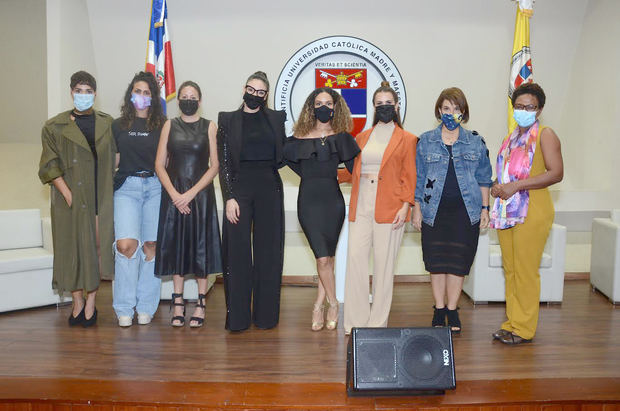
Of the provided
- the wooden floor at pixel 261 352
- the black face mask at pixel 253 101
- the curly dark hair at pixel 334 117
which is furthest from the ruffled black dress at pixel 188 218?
the curly dark hair at pixel 334 117

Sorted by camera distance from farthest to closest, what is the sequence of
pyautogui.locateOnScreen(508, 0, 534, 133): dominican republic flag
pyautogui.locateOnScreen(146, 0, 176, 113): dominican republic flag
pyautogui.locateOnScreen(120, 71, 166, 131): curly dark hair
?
pyautogui.locateOnScreen(508, 0, 534, 133): dominican republic flag < pyautogui.locateOnScreen(146, 0, 176, 113): dominican republic flag < pyautogui.locateOnScreen(120, 71, 166, 131): curly dark hair

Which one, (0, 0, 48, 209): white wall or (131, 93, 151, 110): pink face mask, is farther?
(0, 0, 48, 209): white wall

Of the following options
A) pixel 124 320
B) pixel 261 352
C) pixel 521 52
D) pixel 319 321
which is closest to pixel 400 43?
pixel 521 52

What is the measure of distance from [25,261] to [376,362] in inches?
122

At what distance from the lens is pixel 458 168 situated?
12.7 ft

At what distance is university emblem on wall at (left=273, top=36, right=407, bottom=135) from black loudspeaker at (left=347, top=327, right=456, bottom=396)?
334 cm

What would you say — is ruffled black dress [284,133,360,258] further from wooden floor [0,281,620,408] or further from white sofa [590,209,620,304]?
white sofa [590,209,620,304]

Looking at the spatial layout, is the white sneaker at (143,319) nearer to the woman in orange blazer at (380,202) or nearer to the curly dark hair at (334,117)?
the woman in orange blazer at (380,202)

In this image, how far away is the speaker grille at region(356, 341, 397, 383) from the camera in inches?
118

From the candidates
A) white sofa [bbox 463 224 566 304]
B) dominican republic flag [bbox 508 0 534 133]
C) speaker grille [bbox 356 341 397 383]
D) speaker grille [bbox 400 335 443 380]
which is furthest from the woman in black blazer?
dominican republic flag [bbox 508 0 534 133]

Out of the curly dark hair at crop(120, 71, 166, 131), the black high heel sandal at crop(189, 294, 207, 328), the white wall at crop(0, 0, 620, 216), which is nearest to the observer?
the curly dark hair at crop(120, 71, 166, 131)

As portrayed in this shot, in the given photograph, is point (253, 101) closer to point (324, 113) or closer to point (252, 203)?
point (324, 113)

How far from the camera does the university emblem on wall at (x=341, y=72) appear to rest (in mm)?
6035

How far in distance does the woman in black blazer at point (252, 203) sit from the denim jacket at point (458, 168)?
963 mm
